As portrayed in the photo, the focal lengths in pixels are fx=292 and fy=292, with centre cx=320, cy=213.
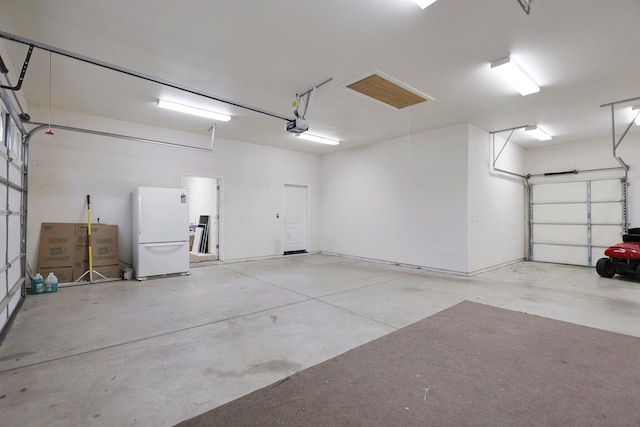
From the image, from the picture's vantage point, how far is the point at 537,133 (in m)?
6.46

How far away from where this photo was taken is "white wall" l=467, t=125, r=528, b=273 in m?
6.04

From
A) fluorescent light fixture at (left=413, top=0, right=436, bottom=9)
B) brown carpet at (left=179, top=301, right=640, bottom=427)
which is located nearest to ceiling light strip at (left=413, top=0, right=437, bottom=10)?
fluorescent light fixture at (left=413, top=0, right=436, bottom=9)

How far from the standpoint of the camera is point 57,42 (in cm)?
317

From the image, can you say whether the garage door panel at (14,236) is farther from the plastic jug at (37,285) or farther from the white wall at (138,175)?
the white wall at (138,175)

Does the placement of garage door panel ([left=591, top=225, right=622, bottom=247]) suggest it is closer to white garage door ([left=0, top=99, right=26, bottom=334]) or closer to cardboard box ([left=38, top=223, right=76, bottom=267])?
white garage door ([left=0, top=99, right=26, bottom=334])

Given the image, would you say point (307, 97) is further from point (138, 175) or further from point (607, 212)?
point (607, 212)

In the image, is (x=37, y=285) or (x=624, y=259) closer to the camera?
(x=37, y=285)

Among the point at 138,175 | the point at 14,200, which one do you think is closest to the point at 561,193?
the point at 138,175

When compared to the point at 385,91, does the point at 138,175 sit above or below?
below

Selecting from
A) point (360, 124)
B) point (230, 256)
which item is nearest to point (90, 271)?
Answer: point (230, 256)

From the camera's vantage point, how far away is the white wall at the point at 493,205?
→ 19.8 feet

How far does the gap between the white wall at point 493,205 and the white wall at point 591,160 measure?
421 millimetres

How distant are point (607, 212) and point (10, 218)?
35.7 ft

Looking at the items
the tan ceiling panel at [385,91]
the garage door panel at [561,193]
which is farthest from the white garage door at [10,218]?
the garage door panel at [561,193]
